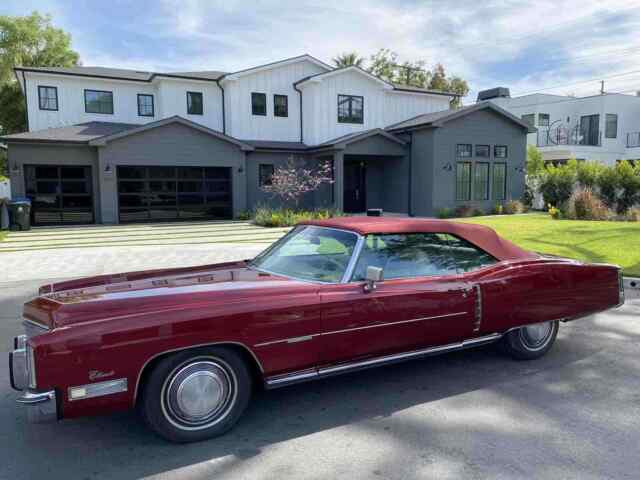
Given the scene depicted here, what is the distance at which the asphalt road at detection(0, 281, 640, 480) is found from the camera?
9.95 ft

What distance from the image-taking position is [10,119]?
33781mm

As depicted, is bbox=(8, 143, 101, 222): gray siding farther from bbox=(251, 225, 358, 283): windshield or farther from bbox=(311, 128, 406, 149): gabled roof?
bbox=(251, 225, 358, 283): windshield

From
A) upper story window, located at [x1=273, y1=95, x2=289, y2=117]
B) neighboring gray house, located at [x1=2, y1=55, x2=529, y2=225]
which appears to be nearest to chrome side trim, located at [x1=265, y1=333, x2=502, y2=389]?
neighboring gray house, located at [x1=2, y1=55, x2=529, y2=225]

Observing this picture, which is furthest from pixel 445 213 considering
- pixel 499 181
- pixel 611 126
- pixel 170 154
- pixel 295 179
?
pixel 611 126

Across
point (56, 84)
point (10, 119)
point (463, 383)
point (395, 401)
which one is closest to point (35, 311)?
point (395, 401)

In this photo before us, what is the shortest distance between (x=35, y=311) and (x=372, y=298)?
2.43 meters

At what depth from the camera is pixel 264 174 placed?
2366cm

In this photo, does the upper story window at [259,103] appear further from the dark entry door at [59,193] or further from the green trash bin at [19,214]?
the green trash bin at [19,214]

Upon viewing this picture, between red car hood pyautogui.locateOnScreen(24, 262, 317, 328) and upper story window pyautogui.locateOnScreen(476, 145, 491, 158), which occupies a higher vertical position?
upper story window pyautogui.locateOnScreen(476, 145, 491, 158)

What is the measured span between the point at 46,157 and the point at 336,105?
13.1 meters

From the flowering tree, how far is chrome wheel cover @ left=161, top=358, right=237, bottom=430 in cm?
1886

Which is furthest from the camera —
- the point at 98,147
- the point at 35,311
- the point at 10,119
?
the point at 10,119

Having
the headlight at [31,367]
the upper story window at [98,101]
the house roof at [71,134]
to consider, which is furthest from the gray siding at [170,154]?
the headlight at [31,367]

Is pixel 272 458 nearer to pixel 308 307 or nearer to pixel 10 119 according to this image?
pixel 308 307
